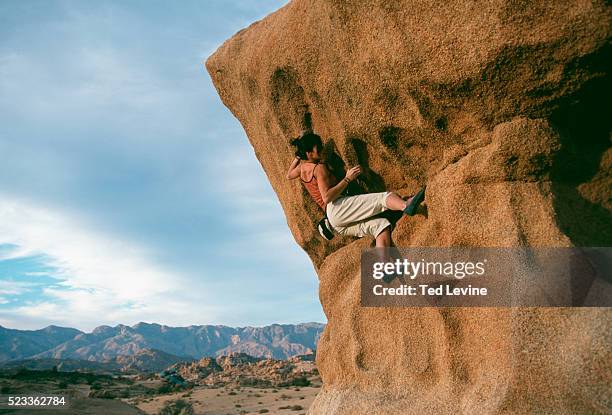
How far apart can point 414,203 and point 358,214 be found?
0.91m

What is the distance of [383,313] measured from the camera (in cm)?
599

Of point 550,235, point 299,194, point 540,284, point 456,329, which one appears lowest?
point 456,329

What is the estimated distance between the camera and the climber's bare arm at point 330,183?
6.28 m

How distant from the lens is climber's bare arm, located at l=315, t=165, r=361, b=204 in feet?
20.6

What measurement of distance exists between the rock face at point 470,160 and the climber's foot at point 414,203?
6.7 inches

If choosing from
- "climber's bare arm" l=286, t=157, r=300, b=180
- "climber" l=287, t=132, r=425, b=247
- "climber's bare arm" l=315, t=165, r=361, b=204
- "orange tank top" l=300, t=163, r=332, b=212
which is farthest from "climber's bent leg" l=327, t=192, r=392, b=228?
"climber's bare arm" l=286, t=157, r=300, b=180

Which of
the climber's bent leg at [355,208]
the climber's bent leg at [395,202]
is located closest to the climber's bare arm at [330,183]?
the climber's bent leg at [355,208]

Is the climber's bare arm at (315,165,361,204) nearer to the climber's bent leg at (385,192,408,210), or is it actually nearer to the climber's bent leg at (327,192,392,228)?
the climber's bent leg at (327,192,392,228)

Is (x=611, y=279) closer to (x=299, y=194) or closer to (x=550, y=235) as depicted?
(x=550, y=235)

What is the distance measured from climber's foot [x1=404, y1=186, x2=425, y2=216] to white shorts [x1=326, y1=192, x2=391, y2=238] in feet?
1.56

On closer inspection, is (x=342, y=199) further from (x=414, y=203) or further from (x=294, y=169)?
(x=414, y=203)

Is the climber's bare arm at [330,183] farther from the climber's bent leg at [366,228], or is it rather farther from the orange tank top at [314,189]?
the climber's bent leg at [366,228]

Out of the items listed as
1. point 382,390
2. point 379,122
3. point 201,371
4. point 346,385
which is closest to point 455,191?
point 379,122

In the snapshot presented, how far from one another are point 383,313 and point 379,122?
2.32 metres
